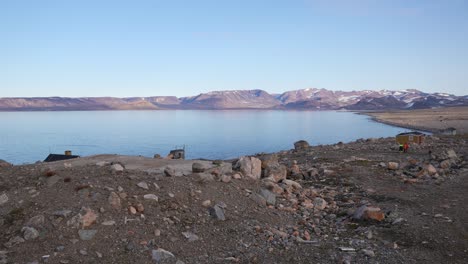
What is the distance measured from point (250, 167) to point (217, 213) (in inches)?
163

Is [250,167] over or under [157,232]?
over

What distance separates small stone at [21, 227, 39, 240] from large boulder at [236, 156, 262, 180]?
21.3 feet

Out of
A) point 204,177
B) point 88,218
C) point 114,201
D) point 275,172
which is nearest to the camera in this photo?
point 88,218

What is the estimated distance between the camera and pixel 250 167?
12984 mm

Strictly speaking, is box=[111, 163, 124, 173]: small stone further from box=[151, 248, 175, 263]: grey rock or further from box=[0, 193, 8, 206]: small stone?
box=[151, 248, 175, 263]: grey rock

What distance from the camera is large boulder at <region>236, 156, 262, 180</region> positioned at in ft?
41.7

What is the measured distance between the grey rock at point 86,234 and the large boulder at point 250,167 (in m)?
5.80

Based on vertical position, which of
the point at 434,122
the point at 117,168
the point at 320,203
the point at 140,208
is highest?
the point at 117,168

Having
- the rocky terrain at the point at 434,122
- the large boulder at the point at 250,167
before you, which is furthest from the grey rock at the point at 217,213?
the rocky terrain at the point at 434,122

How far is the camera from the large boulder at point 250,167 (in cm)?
1270

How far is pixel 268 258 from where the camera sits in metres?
7.25

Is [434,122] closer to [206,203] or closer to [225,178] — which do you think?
[225,178]

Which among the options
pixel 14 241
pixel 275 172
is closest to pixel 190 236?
pixel 14 241

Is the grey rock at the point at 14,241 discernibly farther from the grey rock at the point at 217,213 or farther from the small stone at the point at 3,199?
the grey rock at the point at 217,213
